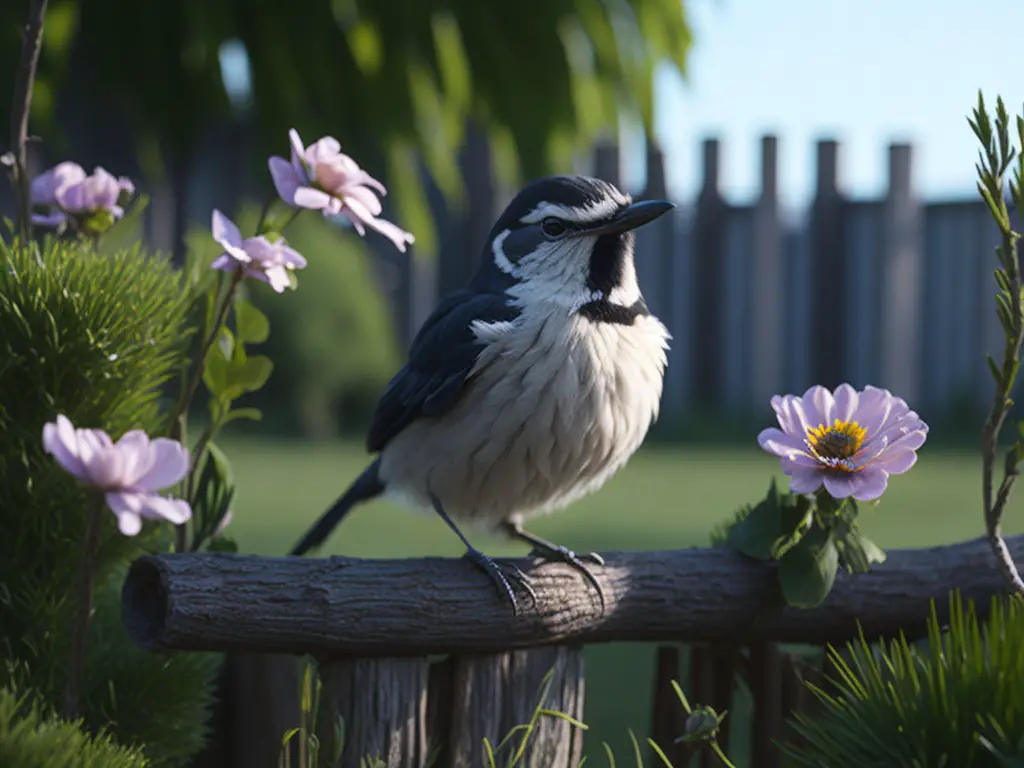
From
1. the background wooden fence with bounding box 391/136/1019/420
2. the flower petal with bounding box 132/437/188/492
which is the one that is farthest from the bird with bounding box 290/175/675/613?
the background wooden fence with bounding box 391/136/1019/420

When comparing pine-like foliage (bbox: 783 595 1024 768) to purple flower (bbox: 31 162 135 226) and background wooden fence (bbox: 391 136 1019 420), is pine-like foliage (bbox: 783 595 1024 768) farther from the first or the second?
background wooden fence (bbox: 391 136 1019 420)

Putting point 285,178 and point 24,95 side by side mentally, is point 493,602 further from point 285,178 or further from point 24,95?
point 24,95

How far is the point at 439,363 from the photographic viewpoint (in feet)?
6.72

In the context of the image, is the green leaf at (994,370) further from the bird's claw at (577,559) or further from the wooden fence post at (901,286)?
the wooden fence post at (901,286)

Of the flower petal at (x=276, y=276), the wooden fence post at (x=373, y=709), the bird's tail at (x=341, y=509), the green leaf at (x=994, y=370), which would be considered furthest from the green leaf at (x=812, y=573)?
the flower petal at (x=276, y=276)

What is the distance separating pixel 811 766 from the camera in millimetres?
1626

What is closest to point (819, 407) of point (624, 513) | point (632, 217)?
point (632, 217)

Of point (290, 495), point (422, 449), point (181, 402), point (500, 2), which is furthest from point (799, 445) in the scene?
point (290, 495)

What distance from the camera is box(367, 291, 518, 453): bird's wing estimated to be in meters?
2.00

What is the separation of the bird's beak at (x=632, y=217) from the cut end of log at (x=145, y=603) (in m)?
0.78

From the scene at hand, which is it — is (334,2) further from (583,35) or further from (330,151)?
(330,151)

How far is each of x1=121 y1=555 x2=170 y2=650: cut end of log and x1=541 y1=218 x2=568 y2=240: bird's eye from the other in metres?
0.75

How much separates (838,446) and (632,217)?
454 millimetres

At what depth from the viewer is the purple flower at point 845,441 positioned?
67.5 inches
